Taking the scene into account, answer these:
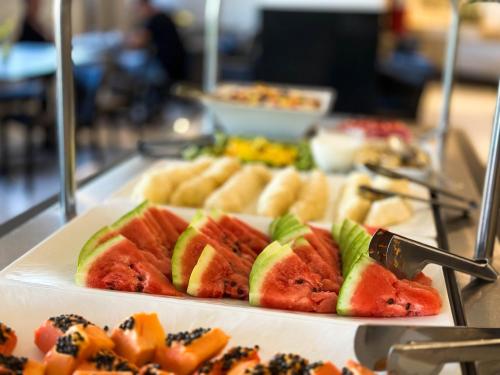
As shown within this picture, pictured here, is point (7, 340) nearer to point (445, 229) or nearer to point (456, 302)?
point (456, 302)

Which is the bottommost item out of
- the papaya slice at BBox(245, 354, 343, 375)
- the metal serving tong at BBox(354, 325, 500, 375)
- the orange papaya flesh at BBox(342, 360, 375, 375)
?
the orange papaya flesh at BBox(342, 360, 375, 375)

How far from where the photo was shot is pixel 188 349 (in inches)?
38.0

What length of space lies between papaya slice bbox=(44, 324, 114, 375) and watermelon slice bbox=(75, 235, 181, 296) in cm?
24

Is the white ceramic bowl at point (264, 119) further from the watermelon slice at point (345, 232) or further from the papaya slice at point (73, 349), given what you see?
the papaya slice at point (73, 349)

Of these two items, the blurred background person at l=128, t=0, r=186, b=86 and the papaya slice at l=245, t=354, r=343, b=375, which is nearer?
the papaya slice at l=245, t=354, r=343, b=375

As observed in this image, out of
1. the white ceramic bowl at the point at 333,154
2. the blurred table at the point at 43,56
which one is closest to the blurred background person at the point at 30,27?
the blurred table at the point at 43,56

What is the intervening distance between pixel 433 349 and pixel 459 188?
4.26ft

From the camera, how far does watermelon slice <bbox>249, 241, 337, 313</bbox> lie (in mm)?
1186

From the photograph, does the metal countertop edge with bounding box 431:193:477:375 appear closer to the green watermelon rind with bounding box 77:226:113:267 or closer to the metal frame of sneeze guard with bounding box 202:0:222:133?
the green watermelon rind with bounding box 77:226:113:267

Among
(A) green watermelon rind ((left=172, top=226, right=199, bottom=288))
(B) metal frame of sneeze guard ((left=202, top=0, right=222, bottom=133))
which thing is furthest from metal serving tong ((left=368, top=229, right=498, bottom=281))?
(B) metal frame of sneeze guard ((left=202, top=0, right=222, bottom=133))

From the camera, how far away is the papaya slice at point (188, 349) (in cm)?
96

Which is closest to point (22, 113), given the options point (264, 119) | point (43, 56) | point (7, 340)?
point (43, 56)

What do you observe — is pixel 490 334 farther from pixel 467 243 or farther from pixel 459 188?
pixel 459 188

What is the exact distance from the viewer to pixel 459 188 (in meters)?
2.12
